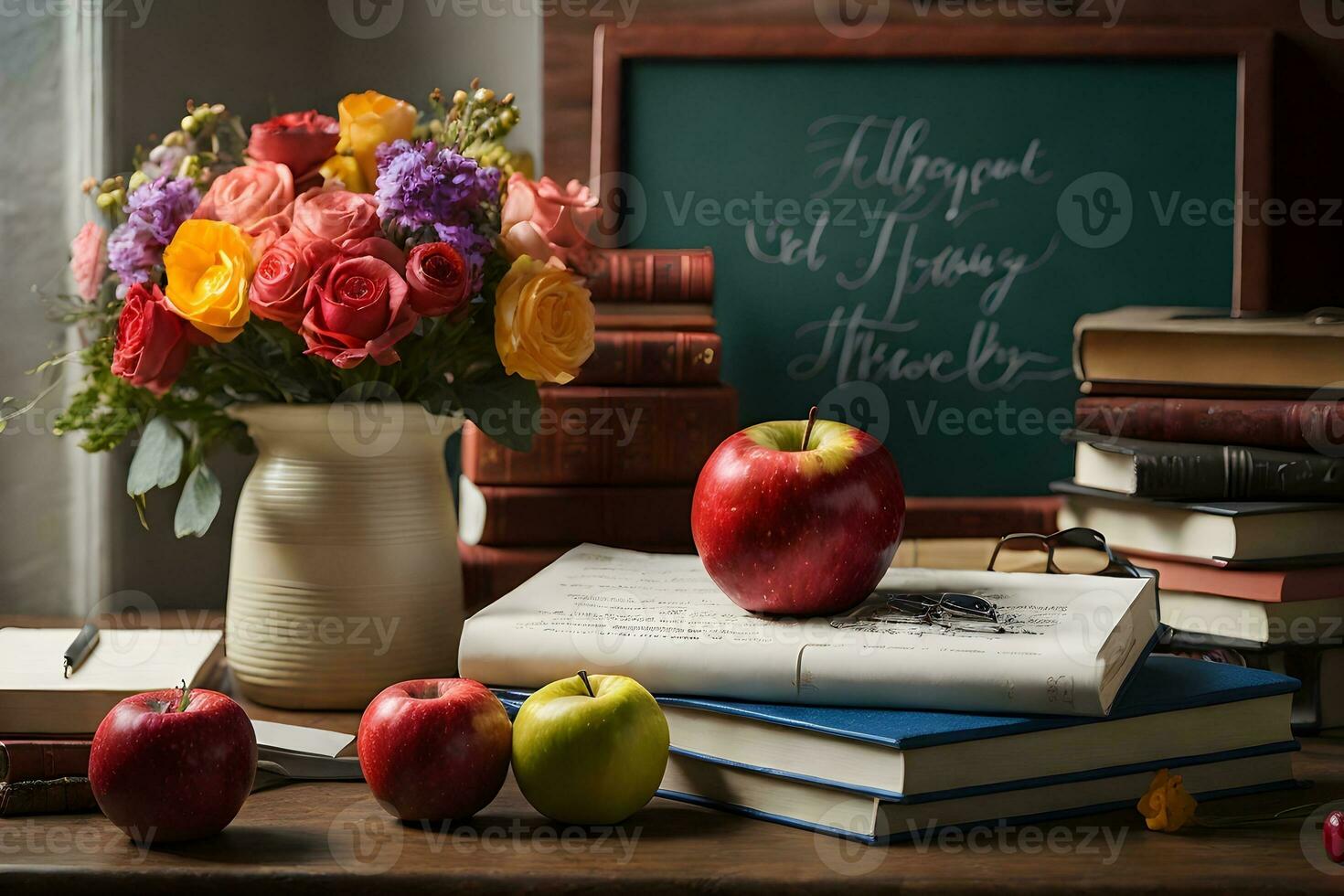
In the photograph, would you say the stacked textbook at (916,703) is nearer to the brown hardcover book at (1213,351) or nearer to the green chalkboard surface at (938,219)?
the brown hardcover book at (1213,351)

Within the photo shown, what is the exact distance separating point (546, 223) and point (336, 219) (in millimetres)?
138

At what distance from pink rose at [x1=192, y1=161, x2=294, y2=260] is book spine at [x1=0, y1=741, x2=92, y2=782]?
1.13ft

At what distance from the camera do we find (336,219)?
0.83 meters

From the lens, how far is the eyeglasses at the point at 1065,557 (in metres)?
0.88

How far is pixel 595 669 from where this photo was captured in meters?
0.71

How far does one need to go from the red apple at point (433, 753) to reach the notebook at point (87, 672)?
167mm

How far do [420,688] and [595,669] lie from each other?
0.10 m

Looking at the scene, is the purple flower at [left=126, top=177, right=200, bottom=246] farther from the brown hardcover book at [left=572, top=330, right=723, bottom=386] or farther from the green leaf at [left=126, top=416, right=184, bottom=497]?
the brown hardcover book at [left=572, top=330, right=723, bottom=386]

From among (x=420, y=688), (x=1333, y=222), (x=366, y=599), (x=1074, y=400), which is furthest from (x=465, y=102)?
(x=1333, y=222)

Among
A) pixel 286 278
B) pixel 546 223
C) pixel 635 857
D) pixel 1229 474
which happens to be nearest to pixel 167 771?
pixel 635 857

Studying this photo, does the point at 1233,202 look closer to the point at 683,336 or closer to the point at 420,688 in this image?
the point at 683,336

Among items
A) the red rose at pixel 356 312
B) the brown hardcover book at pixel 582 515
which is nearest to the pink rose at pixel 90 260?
the red rose at pixel 356 312

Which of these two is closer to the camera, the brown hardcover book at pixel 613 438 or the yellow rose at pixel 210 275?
the yellow rose at pixel 210 275

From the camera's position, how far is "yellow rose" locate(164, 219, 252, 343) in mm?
806
